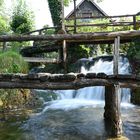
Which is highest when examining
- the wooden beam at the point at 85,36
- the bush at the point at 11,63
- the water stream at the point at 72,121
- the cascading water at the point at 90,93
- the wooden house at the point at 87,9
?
the wooden house at the point at 87,9

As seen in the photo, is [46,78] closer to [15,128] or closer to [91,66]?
[15,128]

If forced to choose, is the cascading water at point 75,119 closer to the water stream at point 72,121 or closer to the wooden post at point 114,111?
the water stream at point 72,121

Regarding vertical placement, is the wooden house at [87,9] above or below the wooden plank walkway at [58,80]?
above

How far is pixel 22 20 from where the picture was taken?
33062 millimetres

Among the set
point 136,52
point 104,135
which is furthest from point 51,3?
point 104,135

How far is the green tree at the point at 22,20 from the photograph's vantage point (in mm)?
32188

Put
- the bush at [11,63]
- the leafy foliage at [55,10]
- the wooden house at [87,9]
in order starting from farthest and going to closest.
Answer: the wooden house at [87,9]
the leafy foliage at [55,10]
the bush at [11,63]

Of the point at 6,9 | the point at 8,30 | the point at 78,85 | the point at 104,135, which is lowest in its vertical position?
the point at 104,135

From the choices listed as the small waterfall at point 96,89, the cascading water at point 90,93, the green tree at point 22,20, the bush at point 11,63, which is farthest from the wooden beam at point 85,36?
the green tree at point 22,20

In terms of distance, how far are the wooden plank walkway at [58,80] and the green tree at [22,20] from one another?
76.3 feet

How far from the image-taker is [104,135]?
393 inches

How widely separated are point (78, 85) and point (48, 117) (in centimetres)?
379

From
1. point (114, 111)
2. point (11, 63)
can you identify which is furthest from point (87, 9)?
point (114, 111)

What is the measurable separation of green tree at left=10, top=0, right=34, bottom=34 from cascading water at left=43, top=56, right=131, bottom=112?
12317 mm
